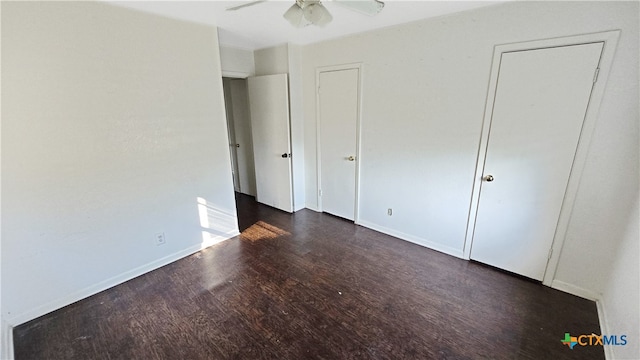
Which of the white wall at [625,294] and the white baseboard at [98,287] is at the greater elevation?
the white wall at [625,294]

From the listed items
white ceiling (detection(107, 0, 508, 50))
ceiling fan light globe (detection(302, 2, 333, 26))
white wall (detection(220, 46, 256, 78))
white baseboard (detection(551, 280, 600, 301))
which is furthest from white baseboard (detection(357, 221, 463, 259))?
white wall (detection(220, 46, 256, 78))

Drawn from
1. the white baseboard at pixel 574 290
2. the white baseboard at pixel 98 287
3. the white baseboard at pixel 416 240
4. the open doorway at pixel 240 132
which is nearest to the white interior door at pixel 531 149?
the white baseboard at pixel 574 290

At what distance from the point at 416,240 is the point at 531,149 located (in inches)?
55.6

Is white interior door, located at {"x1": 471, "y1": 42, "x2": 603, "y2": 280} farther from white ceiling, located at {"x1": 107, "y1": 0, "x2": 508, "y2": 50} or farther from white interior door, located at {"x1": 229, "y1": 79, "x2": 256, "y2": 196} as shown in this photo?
white interior door, located at {"x1": 229, "y1": 79, "x2": 256, "y2": 196}

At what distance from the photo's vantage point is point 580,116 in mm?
1917

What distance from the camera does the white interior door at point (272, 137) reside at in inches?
140

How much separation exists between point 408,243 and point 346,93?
189 cm

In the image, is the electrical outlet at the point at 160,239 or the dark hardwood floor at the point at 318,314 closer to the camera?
the dark hardwood floor at the point at 318,314

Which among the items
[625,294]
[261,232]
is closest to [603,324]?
[625,294]

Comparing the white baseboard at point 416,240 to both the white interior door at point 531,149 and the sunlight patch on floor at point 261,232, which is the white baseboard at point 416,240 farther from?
the sunlight patch on floor at point 261,232

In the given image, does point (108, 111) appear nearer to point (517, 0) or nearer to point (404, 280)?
point (404, 280)

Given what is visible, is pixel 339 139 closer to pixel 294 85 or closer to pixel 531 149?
pixel 294 85

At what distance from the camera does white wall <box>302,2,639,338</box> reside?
1802 mm

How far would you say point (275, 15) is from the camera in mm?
2326
